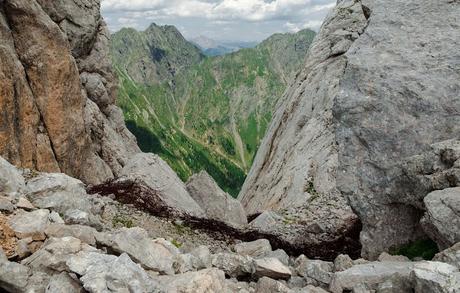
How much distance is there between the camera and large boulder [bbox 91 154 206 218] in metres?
34.7

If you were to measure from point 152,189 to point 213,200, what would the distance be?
9.17 meters

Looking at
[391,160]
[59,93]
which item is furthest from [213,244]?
[59,93]

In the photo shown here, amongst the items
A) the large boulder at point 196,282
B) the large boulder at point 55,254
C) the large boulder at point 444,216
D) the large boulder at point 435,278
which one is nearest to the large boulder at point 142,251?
the large boulder at point 196,282

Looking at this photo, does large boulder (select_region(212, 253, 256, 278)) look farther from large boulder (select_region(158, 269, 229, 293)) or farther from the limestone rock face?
the limestone rock face

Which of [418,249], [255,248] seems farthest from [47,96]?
[418,249]

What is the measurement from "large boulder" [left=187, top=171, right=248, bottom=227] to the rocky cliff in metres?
12.8

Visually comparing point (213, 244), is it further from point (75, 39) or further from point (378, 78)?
point (75, 39)

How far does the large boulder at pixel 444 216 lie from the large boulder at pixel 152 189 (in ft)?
67.0

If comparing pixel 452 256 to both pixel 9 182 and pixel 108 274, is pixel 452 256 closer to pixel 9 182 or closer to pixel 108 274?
pixel 108 274

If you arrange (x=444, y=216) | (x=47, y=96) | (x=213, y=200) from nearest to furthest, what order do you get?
(x=444, y=216), (x=47, y=96), (x=213, y=200)

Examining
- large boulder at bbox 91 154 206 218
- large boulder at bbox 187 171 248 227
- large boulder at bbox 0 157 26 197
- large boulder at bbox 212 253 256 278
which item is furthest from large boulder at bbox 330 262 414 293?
large boulder at bbox 187 171 248 227

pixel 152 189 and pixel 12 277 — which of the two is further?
pixel 152 189

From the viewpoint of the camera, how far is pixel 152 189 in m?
40.3

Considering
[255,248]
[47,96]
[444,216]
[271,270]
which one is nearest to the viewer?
[444,216]
